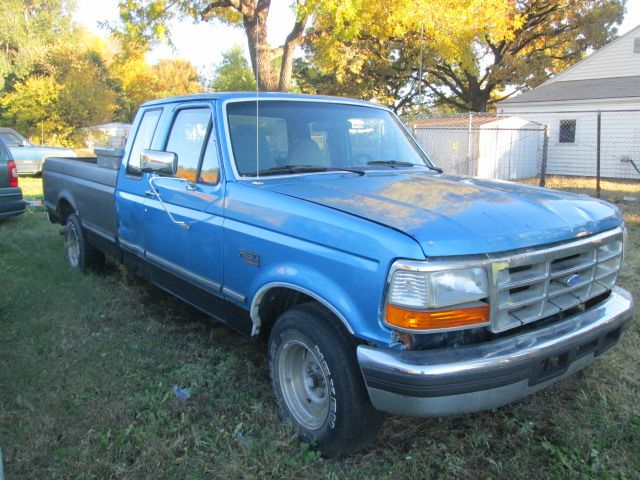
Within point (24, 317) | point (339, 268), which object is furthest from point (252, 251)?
point (24, 317)

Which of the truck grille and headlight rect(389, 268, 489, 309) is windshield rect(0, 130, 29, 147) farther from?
the truck grille

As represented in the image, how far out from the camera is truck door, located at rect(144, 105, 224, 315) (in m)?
3.46

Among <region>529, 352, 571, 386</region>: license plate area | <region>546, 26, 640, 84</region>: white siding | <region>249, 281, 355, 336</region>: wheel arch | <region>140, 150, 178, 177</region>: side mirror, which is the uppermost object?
<region>546, 26, 640, 84</region>: white siding

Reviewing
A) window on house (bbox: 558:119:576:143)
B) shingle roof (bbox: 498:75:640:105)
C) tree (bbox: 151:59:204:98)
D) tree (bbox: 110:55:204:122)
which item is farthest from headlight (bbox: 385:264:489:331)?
tree (bbox: 151:59:204:98)

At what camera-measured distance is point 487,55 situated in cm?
3000

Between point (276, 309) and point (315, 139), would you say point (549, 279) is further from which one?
point (315, 139)

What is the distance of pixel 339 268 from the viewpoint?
99.2 inches

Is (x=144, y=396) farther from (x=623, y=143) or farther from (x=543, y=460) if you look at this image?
(x=623, y=143)

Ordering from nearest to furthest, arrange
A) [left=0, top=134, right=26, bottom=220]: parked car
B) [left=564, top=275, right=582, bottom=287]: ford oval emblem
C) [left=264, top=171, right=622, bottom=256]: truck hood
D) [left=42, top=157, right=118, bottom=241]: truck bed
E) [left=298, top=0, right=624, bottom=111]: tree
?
[left=264, top=171, right=622, bottom=256]: truck hood < [left=564, top=275, right=582, bottom=287]: ford oval emblem < [left=42, top=157, right=118, bottom=241]: truck bed < [left=0, top=134, right=26, bottom=220]: parked car < [left=298, top=0, right=624, bottom=111]: tree

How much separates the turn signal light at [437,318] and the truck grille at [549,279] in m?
0.07

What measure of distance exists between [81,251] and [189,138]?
269 centimetres

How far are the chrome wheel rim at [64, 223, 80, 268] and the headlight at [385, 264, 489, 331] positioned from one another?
484 cm

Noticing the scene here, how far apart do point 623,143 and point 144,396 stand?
68.2 feet

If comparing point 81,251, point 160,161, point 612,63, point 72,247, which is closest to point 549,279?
point 160,161
